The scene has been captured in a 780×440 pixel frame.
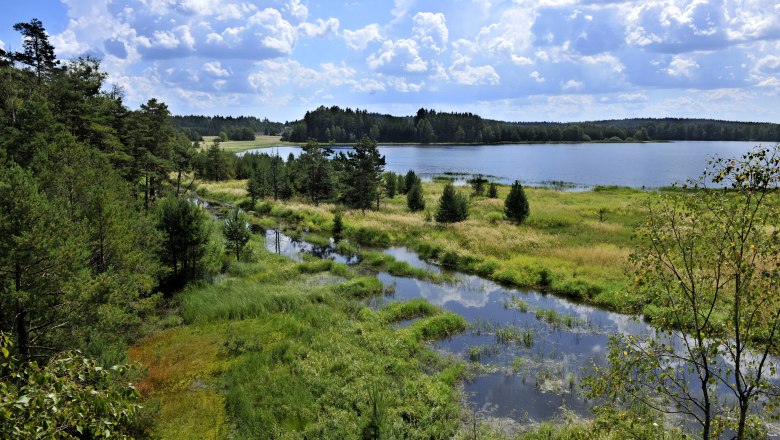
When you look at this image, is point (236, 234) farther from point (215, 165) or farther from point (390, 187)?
point (215, 165)

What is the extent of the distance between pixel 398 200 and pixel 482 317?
4718 cm

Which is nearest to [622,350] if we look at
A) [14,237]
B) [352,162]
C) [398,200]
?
Result: [14,237]

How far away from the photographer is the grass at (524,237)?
102 ft

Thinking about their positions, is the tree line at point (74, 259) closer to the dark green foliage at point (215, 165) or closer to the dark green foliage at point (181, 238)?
the dark green foliage at point (181, 238)

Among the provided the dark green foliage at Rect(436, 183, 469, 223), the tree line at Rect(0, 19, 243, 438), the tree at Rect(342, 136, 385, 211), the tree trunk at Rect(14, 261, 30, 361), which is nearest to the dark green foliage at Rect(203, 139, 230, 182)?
the tree at Rect(342, 136, 385, 211)

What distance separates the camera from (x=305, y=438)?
14055mm

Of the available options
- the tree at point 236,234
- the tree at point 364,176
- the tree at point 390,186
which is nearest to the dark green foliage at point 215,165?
the tree at point 390,186

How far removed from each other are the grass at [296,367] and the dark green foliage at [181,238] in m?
2.44

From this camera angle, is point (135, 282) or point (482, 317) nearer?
point (135, 282)

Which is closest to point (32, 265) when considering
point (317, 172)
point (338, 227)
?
point (338, 227)

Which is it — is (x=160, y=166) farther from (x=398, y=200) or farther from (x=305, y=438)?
(x=305, y=438)

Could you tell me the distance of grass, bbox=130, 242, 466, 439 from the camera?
15.0 metres

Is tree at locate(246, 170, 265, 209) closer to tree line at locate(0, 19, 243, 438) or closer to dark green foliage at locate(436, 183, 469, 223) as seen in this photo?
tree line at locate(0, 19, 243, 438)

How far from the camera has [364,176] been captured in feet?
199
